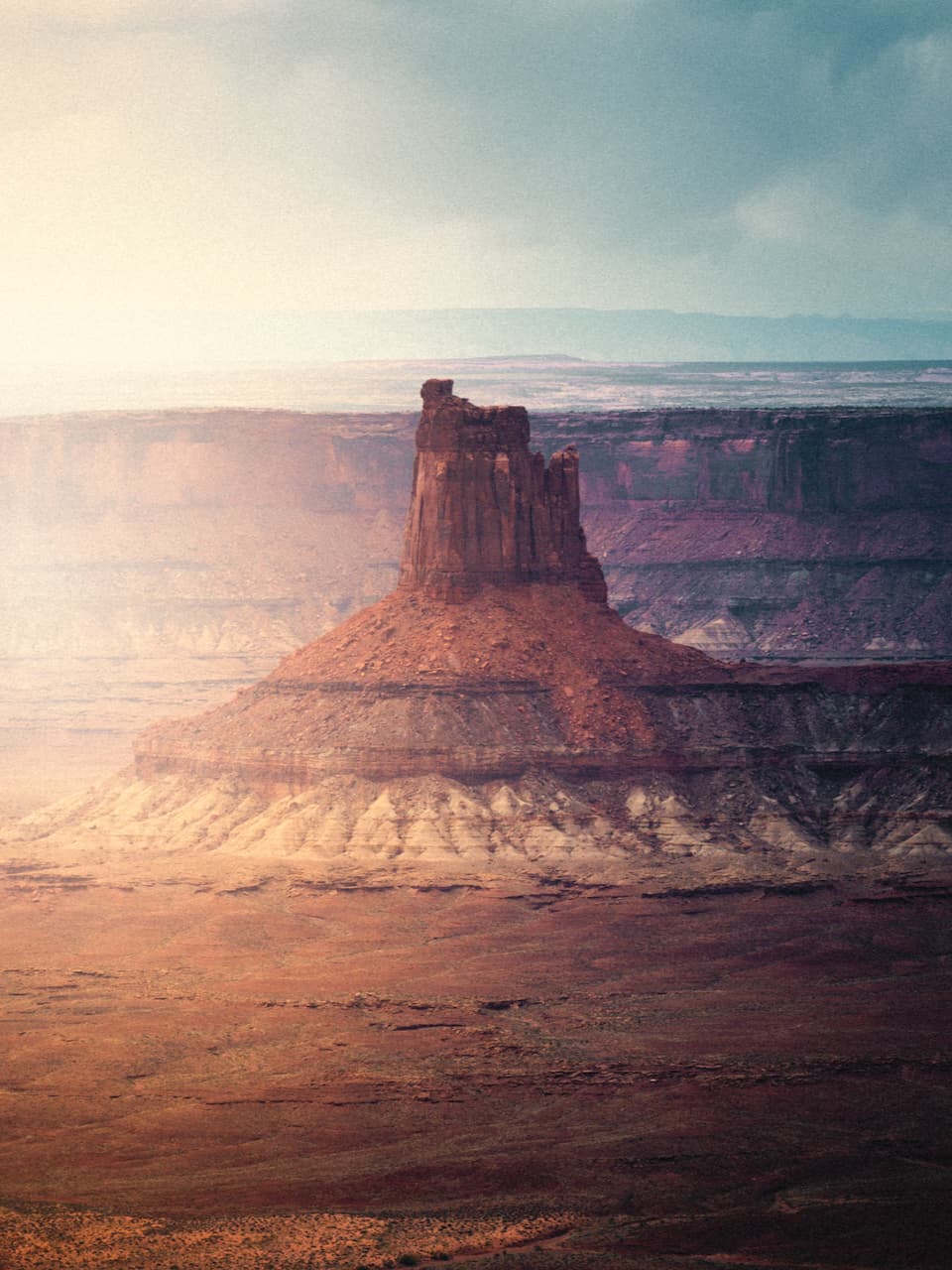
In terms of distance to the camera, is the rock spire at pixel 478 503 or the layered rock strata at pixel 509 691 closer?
the layered rock strata at pixel 509 691

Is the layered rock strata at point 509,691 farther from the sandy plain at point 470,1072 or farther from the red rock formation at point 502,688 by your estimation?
the sandy plain at point 470,1072

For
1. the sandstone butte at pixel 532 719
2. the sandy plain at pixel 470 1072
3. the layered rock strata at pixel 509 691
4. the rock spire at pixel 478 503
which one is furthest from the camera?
the rock spire at pixel 478 503

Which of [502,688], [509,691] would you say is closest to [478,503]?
[502,688]

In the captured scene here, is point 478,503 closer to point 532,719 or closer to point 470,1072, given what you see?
point 532,719

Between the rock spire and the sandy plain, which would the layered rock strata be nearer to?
the rock spire

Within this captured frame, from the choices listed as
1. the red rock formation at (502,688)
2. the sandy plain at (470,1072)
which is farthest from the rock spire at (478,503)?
the sandy plain at (470,1072)

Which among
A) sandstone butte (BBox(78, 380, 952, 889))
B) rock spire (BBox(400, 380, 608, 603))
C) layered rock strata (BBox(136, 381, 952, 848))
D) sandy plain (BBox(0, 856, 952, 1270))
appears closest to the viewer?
sandy plain (BBox(0, 856, 952, 1270))

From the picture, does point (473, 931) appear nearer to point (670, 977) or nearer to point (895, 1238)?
point (670, 977)

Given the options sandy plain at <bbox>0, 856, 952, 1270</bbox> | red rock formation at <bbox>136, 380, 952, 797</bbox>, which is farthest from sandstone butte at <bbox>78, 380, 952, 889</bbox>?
sandy plain at <bbox>0, 856, 952, 1270</bbox>
